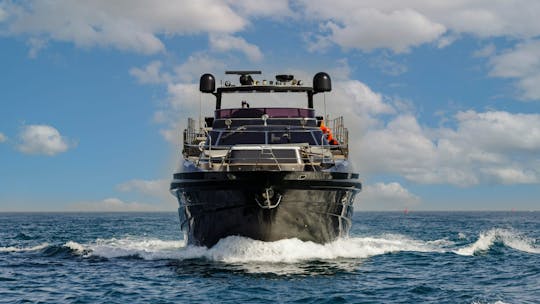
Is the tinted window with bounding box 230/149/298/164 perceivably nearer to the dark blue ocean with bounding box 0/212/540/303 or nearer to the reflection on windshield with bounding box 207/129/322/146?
the reflection on windshield with bounding box 207/129/322/146

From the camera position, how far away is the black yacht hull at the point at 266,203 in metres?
15.9

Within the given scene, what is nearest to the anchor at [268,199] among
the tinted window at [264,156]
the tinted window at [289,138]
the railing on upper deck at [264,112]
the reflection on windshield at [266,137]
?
the tinted window at [264,156]

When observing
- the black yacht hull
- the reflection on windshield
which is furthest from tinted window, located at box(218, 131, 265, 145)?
the black yacht hull

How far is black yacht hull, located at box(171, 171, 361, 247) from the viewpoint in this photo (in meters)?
15.9

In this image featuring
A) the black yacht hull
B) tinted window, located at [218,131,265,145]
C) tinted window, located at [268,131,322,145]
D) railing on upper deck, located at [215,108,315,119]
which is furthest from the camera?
railing on upper deck, located at [215,108,315,119]

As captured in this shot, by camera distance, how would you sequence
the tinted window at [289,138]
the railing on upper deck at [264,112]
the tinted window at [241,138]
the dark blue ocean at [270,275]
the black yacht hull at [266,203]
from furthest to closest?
the railing on upper deck at [264,112]
the tinted window at [289,138]
the tinted window at [241,138]
the black yacht hull at [266,203]
the dark blue ocean at [270,275]

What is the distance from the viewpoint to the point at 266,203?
15930mm

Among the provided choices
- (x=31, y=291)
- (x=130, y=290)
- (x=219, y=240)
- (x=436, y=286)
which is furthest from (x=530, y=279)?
(x=31, y=291)

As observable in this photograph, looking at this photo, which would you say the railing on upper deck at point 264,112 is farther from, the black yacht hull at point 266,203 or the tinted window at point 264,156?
the black yacht hull at point 266,203

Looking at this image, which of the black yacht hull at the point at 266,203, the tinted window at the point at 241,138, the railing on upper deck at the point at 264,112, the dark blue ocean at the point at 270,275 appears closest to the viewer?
the dark blue ocean at the point at 270,275

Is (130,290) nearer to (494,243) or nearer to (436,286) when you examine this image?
(436,286)

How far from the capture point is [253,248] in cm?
1662

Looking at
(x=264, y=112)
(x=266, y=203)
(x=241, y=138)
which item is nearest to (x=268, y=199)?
(x=266, y=203)

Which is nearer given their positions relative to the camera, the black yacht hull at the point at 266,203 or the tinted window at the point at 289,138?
the black yacht hull at the point at 266,203
